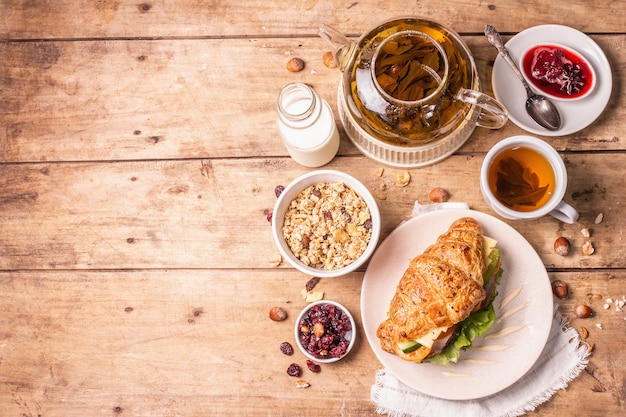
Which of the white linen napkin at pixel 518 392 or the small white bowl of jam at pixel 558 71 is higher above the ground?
the small white bowl of jam at pixel 558 71

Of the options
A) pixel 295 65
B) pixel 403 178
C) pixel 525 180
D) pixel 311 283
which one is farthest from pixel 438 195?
pixel 295 65

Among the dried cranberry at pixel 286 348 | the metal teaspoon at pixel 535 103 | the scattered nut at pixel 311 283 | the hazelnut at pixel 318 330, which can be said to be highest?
the metal teaspoon at pixel 535 103

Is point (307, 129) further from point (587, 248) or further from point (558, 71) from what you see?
point (587, 248)

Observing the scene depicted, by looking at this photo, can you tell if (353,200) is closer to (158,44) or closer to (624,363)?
(158,44)

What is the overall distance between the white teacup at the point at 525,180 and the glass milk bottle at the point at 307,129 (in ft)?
1.45

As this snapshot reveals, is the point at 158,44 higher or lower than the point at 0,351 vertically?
higher

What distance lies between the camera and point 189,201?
189 cm

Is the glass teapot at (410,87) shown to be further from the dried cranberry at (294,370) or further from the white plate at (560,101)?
the dried cranberry at (294,370)

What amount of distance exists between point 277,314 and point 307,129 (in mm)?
546

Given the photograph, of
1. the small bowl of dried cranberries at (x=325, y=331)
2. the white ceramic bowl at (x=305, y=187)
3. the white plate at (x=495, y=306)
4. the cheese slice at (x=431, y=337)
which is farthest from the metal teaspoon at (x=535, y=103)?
the small bowl of dried cranberries at (x=325, y=331)

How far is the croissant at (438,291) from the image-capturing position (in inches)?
61.3

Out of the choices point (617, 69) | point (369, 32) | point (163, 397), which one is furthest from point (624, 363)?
point (163, 397)

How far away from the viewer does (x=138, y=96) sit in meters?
1.94

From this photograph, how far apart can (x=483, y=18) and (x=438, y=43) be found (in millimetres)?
397
